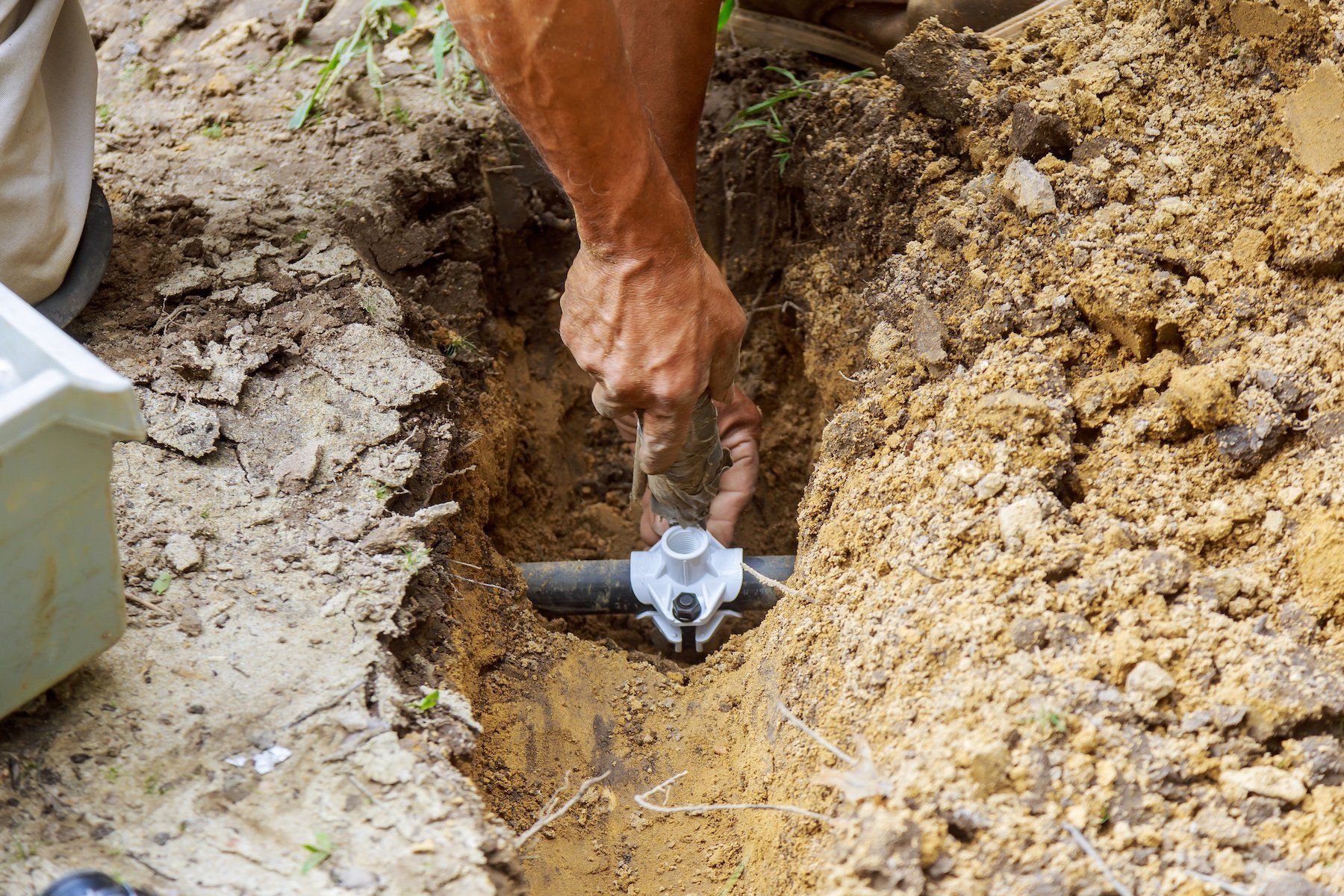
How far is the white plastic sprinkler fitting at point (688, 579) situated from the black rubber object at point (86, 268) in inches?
45.1

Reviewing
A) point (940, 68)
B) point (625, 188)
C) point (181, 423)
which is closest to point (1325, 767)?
point (625, 188)

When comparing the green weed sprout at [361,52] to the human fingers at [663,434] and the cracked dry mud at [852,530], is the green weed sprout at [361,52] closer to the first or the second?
the cracked dry mud at [852,530]

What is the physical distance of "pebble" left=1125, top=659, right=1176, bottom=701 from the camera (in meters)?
1.08

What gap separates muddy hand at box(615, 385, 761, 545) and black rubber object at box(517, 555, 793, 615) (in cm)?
15

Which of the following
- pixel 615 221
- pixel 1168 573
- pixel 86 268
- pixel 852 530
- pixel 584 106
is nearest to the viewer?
pixel 1168 573

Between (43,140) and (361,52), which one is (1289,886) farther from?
(361,52)

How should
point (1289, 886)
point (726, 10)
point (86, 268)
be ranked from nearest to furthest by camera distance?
point (1289, 886) < point (86, 268) < point (726, 10)

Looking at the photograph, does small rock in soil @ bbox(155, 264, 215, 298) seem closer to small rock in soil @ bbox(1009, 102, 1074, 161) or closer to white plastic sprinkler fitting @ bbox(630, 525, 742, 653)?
white plastic sprinkler fitting @ bbox(630, 525, 742, 653)

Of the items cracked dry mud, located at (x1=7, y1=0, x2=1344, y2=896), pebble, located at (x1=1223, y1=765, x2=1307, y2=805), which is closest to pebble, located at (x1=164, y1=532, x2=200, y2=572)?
cracked dry mud, located at (x1=7, y1=0, x2=1344, y2=896)

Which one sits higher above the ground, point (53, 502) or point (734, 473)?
point (53, 502)

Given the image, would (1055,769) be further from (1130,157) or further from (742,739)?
(1130,157)

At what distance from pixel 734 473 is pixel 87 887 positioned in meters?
1.50

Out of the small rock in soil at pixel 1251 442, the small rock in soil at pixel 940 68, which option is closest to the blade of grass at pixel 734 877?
the small rock in soil at pixel 1251 442

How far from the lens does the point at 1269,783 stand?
102 centimetres
